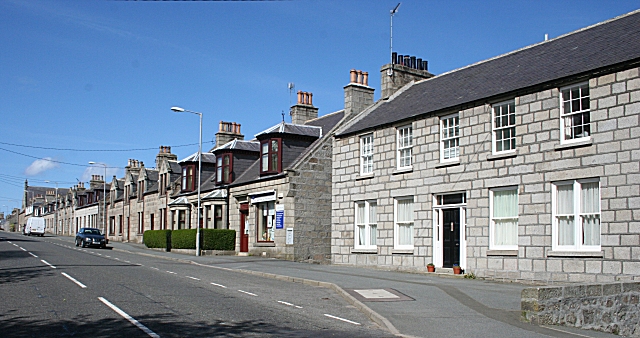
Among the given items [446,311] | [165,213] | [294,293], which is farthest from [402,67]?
[165,213]

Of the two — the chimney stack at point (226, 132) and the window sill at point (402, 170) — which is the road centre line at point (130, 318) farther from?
the chimney stack at point (226, 132)

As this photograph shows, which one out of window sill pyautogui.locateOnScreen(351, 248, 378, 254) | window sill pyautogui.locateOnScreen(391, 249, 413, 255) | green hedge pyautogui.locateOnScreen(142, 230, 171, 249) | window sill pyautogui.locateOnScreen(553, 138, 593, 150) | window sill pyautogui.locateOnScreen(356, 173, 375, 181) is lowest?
green hedge pyautogui.locateOnScreen(142, 230, 171, 249)

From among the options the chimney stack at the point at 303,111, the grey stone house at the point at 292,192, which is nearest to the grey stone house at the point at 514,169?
the grey stone house at the point at 292,192

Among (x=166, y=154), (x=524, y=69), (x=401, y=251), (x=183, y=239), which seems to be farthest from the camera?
(x=166, y=154)

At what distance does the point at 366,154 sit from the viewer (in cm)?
2650

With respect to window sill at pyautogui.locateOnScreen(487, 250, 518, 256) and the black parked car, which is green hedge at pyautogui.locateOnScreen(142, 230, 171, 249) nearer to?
the black parked car

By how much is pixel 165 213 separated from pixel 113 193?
20285mm

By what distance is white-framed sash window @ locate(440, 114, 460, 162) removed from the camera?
21891 mm

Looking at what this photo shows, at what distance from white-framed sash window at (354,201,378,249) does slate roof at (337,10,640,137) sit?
3294 millimetres

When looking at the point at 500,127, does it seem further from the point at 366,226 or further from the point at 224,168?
the point at 224,168

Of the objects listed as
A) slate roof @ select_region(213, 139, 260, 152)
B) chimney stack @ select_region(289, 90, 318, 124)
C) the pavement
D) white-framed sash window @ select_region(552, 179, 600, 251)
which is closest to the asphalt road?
the pavement

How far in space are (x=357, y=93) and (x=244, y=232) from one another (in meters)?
10.1

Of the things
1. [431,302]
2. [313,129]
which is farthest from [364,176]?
[431,302]

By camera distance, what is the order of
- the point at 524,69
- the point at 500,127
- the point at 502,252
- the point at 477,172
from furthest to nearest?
the point at 524,69
the point at 477,172
the point at 500,127
the point at 502,252
